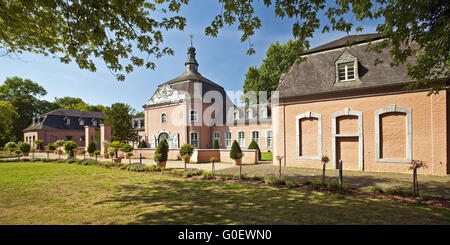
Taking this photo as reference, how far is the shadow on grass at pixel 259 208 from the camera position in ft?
14.2

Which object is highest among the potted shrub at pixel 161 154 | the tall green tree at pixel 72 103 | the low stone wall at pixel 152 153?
the tall green tree at pixel 72 103

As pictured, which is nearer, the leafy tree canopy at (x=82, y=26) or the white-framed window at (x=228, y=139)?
the leafy tree canopy at (x=82, y=26)

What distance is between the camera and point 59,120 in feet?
126

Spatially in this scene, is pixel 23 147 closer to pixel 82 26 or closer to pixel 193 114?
pixel 193 114

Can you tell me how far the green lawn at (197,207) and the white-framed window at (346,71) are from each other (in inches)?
337

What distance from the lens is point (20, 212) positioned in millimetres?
5035

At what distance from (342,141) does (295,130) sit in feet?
9.28

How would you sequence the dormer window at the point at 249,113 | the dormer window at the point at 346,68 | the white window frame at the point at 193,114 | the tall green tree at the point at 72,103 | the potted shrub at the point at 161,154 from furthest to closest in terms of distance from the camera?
the tall green tree at the point at 72,103 < the dormer window at the point at 249,113 < the white window frame at the point at 193,114 < the potted shrub at the point at 161,154 < the dormer window at the point at 346,68

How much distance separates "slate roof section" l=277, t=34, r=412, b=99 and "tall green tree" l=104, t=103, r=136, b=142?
21679 millimetres

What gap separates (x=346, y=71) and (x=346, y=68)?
7.2 inches

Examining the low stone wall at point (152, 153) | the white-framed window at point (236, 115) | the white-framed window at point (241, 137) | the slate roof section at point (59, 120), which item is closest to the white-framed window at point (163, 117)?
the low stone wall at point (152, 153)

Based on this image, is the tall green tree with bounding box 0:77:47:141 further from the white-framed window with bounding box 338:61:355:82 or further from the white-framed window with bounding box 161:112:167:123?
the white-framed window with bounding box 338:61:355:82

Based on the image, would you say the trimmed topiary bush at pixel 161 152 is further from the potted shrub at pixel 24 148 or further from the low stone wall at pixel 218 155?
the potted shrub at pixel 24 148

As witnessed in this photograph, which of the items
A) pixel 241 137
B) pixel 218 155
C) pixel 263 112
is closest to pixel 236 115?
A: pixel 241 137
